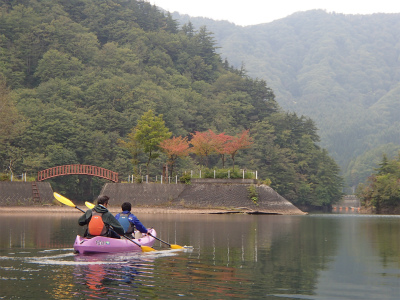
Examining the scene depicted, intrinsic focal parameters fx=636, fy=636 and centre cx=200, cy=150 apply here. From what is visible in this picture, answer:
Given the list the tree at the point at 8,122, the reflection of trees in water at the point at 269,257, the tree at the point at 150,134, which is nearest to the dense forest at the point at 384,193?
the tree at the point at 150,134

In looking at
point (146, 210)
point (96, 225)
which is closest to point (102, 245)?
point (96, 225)

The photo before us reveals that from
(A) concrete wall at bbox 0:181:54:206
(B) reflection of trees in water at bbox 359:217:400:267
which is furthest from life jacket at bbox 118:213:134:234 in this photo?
(A) concrete wall at bbox 0:181:54:206

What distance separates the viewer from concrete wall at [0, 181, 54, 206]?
54.7 meters

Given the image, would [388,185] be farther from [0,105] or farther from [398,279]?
[398,279]

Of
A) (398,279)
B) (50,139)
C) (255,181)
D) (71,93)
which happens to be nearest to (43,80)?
(71,93)

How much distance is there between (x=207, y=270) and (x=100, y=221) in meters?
4.74

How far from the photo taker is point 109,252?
2059cm

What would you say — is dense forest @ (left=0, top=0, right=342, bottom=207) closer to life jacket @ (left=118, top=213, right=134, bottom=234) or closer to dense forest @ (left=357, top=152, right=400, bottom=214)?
dense forest @ (left=357, top=152, right=400, bottom=214)

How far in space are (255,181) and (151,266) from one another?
142 feet

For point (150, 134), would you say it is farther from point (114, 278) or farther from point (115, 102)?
point (114, 278)

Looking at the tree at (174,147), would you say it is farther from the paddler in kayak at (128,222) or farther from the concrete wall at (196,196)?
the paddler in kayak at (128,222)

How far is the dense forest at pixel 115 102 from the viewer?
78.7 m

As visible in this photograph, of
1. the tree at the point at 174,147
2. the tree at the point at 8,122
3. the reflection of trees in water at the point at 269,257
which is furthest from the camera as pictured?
the tree at the point at 8,122

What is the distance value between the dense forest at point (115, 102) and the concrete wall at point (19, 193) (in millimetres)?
11822
